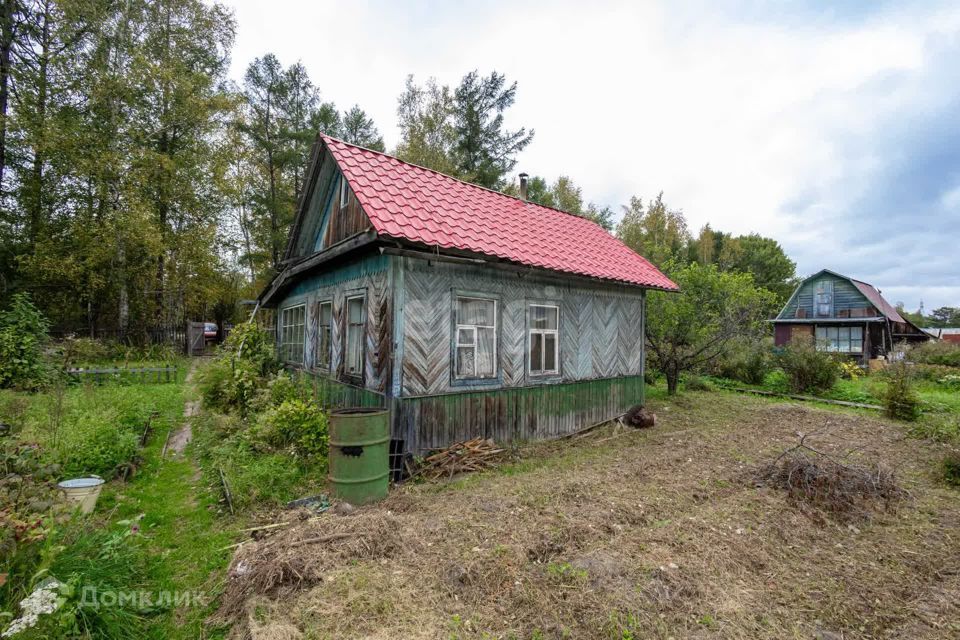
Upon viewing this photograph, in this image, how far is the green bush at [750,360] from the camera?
16281 mm

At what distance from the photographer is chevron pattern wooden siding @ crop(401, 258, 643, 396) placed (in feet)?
20.5

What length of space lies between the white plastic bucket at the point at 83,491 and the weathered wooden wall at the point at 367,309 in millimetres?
3329

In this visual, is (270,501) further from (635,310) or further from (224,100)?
(224,100)

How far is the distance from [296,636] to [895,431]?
12.4 m

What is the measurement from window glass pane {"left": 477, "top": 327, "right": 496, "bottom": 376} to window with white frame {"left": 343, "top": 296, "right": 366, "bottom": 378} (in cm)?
197

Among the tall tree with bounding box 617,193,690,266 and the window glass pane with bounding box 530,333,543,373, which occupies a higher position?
the tall tree with bounding box 617,193,690,266

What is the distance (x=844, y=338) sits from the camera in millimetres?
24859

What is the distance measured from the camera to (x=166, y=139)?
19.7m

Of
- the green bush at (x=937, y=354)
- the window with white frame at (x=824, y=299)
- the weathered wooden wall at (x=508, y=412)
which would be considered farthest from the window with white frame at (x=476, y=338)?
the window with white frame at (x=824, y=299)

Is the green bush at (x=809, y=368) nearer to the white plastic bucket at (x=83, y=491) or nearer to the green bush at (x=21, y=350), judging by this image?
the white plastic bucket at (x=83, y=491)

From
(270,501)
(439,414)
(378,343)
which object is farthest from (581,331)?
(270,501)

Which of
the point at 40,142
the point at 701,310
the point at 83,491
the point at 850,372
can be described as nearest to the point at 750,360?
the point at 850,372

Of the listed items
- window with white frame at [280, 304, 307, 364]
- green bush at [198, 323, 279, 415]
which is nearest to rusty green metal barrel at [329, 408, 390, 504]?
green bush at [198, 323, 279, 415]

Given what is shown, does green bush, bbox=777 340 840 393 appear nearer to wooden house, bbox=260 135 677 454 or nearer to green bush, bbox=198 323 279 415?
wooden house, bbox=260 135 677 454
